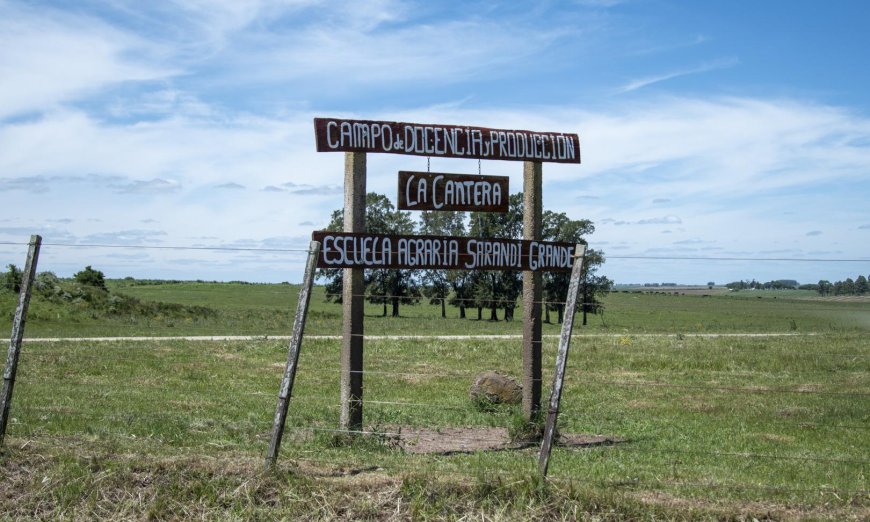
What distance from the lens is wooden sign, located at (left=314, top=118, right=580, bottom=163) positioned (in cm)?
932

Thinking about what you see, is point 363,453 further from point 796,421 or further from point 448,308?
point 448,308

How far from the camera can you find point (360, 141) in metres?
9.41

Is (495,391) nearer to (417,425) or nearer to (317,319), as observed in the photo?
(417,425)

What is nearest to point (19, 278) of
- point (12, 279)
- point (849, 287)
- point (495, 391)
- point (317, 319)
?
point (12, 279)

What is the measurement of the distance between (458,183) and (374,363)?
10299mm

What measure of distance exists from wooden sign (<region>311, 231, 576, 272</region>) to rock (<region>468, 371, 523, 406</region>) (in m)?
3.44

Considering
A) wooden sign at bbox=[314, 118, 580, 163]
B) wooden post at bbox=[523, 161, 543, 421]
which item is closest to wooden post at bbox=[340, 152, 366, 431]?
wooden sign at bbox=[314, 118, 580, 163]

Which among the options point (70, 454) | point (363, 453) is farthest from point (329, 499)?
point (70, 454)

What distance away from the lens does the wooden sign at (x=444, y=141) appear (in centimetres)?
932

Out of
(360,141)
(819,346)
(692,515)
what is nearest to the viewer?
(692,515)

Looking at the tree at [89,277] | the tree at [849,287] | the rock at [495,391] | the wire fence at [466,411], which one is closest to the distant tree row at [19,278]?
the tree at [89,277]

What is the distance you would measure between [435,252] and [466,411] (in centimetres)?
389

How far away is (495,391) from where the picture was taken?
1307 centimetres

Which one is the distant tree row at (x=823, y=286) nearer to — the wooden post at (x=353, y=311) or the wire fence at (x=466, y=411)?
the wire fence at (x=466, y=411)
